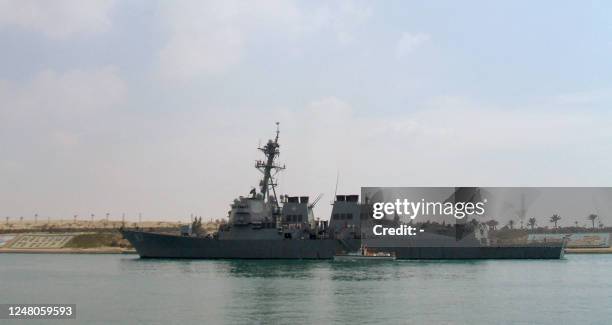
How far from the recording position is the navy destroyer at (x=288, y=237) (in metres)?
66.8

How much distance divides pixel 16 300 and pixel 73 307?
5.51 meters

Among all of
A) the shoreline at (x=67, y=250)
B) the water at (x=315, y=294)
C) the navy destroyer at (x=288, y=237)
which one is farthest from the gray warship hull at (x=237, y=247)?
the shoreline at (x=67, y=250)

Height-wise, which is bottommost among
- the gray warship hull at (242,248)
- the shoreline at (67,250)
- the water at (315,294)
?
the shoreline at (67,250)

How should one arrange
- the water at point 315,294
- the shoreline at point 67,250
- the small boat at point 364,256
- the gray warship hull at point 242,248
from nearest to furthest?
the water at point 315,294 < the gray warship hull at point 242,248 < the small boat at point 364,256 < the shoreline at point 67,250

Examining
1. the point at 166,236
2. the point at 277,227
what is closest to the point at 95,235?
the point at 166,236

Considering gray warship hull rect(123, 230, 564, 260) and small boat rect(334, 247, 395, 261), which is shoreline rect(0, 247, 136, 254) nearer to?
gray warship hull rect(123, 230, 564, 260)

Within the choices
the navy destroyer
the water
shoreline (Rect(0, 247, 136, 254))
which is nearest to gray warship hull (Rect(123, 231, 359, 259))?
the navy destroyer

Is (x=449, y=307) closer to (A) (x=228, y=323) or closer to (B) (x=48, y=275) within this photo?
(A) (x=228, y=323)

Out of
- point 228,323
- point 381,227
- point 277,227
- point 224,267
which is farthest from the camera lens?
point 381,227

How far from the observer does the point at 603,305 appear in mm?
33844

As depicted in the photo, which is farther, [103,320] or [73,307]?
[73,307]

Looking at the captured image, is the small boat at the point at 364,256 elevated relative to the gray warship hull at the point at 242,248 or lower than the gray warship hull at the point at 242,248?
lower

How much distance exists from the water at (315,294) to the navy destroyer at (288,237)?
11.0 m

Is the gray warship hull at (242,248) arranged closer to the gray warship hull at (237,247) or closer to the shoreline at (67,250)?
the gray warship hull at (237,247)
